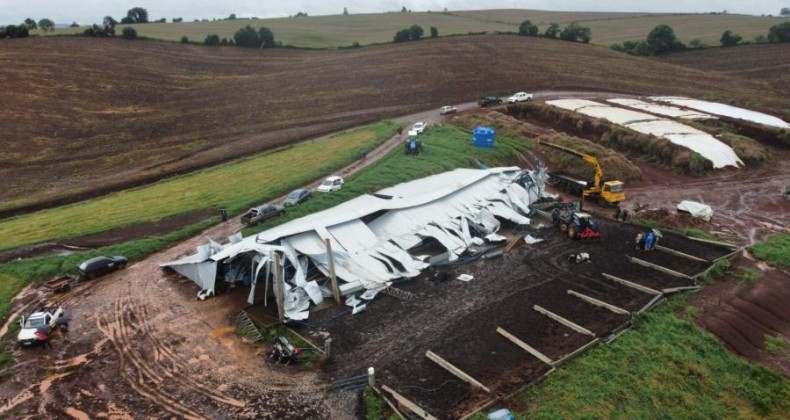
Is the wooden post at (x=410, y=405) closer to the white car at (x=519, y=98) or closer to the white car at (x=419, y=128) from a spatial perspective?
the white car at (x=419, y=128)

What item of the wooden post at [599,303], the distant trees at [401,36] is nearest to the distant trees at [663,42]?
the distant trees at [401,36]

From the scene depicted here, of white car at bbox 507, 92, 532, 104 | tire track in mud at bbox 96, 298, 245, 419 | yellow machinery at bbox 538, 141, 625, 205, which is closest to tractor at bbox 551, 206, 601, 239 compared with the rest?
yellow machinery at bbox 538, 141, 625, 205

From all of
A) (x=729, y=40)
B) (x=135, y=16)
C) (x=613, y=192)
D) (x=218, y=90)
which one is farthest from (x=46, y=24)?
(x=729, y=40)

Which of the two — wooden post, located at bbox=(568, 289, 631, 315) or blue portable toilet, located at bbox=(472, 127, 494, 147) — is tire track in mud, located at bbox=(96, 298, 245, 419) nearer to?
wooden post, located at bbox=(568, 289, 631, 315)

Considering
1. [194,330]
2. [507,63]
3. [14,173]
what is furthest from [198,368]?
[507,63]

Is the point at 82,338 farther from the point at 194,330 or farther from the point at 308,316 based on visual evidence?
the point at 308,316

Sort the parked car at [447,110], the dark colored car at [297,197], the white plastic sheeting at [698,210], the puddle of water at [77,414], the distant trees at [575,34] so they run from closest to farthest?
the puddle of water at [77,414]
the white plastic sheeting at [698,210]
the dark colored car at [297,197]
the parked car at [447,110]
the distant trees at [575,34]
